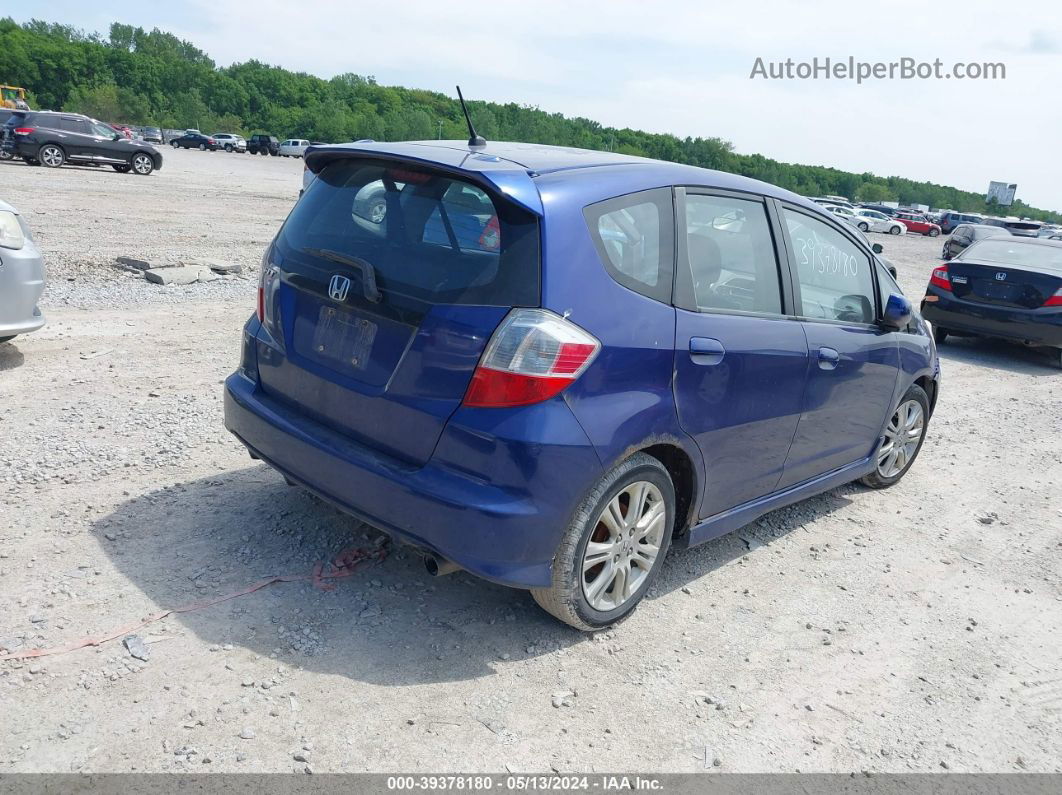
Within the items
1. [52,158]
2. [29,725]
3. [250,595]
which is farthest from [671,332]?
[52,158]

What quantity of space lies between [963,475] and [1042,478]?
2.07 feet

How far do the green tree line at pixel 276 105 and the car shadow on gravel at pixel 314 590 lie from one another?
306 feet

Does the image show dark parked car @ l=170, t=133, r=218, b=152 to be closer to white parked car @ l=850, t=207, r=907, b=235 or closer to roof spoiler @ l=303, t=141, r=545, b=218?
white parked car @ l=850, t=207, r=907, b=235

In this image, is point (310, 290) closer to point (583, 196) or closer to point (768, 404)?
point (583, 196)

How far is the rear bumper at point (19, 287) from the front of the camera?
5.75 metres

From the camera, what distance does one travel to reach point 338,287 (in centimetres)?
337

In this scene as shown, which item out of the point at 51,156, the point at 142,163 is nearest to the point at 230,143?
the point at 142,163

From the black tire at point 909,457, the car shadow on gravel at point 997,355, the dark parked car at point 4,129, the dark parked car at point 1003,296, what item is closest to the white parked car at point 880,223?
the car shadow on gravel at point 997,355

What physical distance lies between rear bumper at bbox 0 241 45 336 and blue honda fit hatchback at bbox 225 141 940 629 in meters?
2.86

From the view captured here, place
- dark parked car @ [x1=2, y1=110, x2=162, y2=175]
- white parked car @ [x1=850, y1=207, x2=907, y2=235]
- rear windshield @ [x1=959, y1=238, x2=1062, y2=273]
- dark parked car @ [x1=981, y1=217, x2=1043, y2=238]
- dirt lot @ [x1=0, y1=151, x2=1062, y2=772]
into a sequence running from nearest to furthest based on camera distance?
dirt lot @ [x1=0, y1=151, x2=1062, y2=772]
rear windshield @ [x1=959, y1=238, x2=1062, y2=273]
dark parked car @ [x1=2, y1=110, x2=162, y2=175]
dark parked car @ [x1=981, y1=217, x2=1043, y2=238]
white parked car @ [x1=850, y1=207, x2=907, y2=235]

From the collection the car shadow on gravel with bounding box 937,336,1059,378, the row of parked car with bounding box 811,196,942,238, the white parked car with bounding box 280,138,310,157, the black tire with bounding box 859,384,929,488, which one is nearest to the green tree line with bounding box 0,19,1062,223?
the white parked car with bounding box 280,138,310,157

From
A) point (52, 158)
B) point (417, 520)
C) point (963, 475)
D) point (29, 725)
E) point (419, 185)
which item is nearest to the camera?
point (29, 725)

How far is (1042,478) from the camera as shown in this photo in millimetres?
6270

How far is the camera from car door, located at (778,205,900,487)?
432 centimetres
